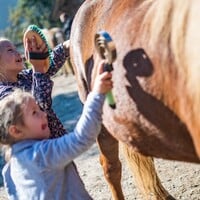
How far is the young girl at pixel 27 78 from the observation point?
212 centimetres

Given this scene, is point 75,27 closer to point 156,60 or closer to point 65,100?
point 156,60

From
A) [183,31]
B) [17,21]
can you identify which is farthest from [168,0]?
[17,21]

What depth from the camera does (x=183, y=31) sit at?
4.39 feet

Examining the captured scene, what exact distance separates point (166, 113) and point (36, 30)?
1001 millimetres

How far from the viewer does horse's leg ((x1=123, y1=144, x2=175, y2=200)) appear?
102 inches

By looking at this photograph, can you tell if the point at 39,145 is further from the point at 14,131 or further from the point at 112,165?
the point at 112,165

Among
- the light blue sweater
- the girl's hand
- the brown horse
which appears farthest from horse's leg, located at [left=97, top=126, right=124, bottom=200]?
the girl's hand

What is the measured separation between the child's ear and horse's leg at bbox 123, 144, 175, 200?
42.8 inches

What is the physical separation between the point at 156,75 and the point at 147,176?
4.16 feet

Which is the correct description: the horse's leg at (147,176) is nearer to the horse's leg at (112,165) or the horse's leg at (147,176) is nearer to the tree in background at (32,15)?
the horse's leg at (112,165)

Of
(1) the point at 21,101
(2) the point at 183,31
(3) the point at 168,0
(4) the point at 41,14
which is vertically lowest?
(1) the point at 21,101

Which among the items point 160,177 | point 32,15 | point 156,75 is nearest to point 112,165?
point 160,177

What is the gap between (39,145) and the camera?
5.06 ft

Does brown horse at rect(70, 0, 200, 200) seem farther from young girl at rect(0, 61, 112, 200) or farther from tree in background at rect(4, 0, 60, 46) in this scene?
tree in background at rect(4, 0, 60, 46)
